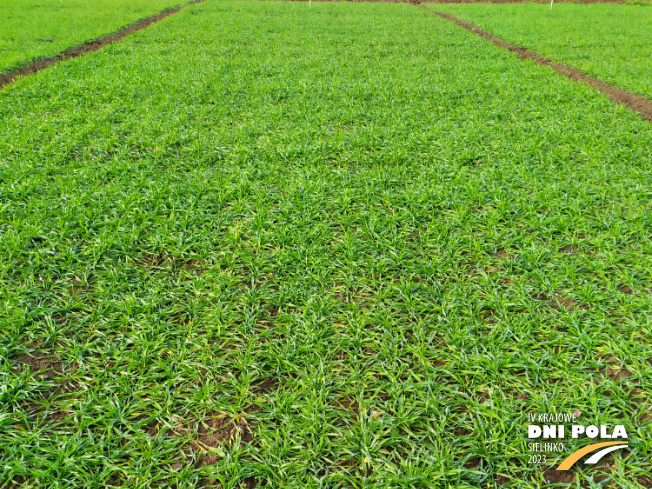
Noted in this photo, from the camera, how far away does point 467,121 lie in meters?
6.29

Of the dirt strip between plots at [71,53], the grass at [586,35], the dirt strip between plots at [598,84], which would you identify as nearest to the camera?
the dirt strip between plots at [598,84]

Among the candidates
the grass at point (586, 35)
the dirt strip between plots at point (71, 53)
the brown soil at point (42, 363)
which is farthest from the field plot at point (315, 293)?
the grass at point (586, 35)

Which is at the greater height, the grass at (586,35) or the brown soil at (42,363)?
the grass at (586,35)

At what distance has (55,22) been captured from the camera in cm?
1391

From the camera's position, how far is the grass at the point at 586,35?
30.6 ft

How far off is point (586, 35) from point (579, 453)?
16.8 m

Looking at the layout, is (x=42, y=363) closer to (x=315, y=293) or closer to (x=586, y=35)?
(x=315, y=293)

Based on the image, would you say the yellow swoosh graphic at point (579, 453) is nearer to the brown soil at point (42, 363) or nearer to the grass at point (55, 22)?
the brown soil at point (42, 363)

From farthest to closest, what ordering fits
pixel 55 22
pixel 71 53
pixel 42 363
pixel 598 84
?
1. pixel 55 22
2. pixel 71 53
3. pixel 598 84
4. pixel 42 363

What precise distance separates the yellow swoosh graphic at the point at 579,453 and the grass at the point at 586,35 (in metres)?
8.16

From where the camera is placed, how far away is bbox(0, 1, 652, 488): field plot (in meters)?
2.04

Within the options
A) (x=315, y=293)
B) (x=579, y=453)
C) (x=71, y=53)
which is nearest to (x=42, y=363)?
(x=315, y=293)

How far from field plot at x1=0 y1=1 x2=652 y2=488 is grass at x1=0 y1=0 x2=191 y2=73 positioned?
4920 mm

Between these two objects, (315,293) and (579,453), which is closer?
(579,453)
